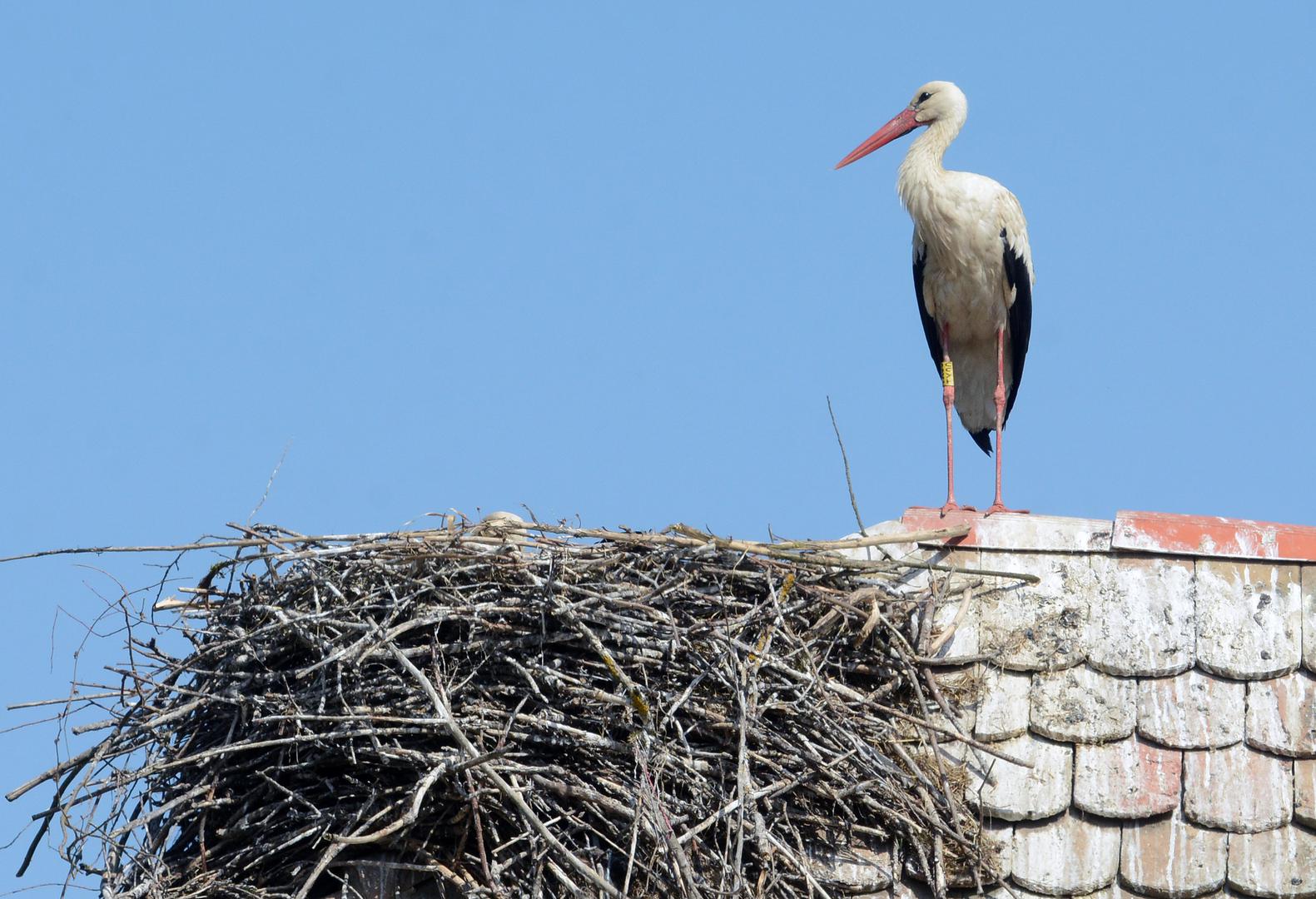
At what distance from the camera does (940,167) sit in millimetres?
8523

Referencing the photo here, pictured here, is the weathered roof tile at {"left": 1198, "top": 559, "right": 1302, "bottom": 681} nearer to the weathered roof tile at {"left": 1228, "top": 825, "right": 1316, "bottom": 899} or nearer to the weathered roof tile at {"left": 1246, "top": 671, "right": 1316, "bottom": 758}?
the weathered roof tile at {"left": 1246, "top": 671, "right": 1316, "bottom": 758}

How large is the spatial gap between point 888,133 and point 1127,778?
200 inches

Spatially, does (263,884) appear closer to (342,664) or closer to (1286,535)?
(342,664)

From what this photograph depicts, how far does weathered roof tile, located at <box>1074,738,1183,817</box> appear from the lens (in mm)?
4746

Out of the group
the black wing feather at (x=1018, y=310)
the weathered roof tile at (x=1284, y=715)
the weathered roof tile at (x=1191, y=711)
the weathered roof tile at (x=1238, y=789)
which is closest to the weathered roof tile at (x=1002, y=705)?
the weathered roof tile at (x=1191, y=711)

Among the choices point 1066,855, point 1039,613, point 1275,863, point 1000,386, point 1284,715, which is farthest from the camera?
point 1000,386

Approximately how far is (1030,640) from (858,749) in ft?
2.31

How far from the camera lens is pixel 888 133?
921 centimetres

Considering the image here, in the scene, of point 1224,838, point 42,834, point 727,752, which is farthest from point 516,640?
point 1224,838

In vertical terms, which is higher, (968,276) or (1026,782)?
(968,276)

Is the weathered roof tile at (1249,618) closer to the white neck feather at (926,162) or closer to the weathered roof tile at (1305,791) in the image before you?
the weathered roof tile at (1305,791)

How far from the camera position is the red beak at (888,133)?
9102 mm

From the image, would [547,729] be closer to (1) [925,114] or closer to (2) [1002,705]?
(2) [1002,705]

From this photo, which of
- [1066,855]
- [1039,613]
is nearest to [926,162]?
[1039,613]
